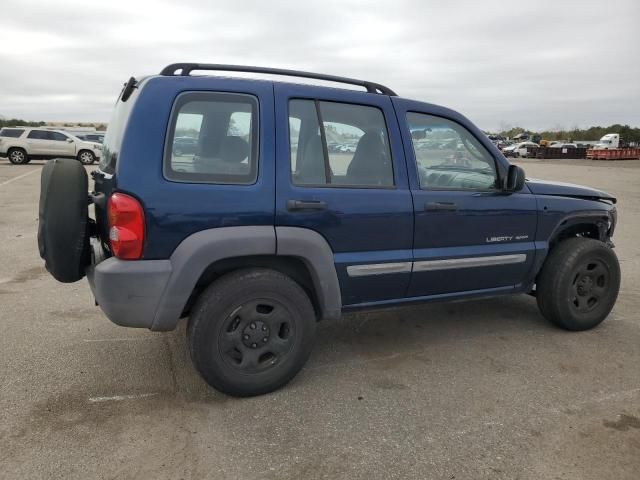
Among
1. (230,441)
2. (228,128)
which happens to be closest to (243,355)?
(230,441)

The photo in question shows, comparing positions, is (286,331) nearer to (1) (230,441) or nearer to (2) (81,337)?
(1) (230,441)

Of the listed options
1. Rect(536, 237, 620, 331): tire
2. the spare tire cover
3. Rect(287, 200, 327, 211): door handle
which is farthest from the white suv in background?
Rect(536, 237, 620, 331): tire

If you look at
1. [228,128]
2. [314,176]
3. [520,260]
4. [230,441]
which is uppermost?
[228,128]

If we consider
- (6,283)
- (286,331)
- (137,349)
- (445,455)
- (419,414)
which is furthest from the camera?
(6,283)

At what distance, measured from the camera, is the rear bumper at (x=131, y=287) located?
2.64 meters

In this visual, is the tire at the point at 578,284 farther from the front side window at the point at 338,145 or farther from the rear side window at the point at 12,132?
the rear side window at the point at 12,132

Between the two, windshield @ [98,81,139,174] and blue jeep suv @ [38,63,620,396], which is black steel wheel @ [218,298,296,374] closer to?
blue jeep suv @ [38,63,620,396]

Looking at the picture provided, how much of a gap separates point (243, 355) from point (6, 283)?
359cm

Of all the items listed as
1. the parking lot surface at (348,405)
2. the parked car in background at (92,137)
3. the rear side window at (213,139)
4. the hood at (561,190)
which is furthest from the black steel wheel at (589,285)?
the parked car in background at (92,137)

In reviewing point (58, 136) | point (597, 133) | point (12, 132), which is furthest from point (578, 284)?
point (597, 133)

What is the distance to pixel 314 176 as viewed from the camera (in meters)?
3.04

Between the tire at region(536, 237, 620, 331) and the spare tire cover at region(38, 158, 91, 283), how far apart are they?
11.3 ft

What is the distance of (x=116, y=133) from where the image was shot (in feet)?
9.54

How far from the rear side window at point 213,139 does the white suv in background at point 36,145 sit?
22428 mm
